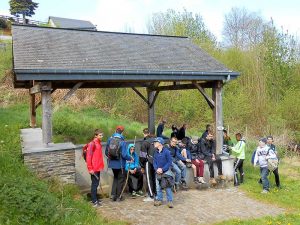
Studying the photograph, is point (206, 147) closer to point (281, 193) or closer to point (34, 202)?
point (281, 193)

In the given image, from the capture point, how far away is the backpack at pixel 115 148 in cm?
766

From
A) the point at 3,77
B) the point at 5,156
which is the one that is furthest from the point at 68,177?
the point at 3,77

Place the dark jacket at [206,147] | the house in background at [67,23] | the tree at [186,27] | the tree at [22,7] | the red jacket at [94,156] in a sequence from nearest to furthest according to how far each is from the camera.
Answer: the red jacket at [94,156] → the dark jacket at [206,147] → the tree at [186,27] → the house in background at [67,23] → the tree at [22,7]

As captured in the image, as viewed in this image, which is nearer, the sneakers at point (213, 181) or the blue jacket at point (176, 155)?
the blue jacket at point (176, 155)

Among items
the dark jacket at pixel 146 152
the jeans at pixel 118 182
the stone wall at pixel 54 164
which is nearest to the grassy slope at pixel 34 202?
the stone wall at pixel 54 164

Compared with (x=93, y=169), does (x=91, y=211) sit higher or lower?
lower

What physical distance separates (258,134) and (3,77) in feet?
64.1

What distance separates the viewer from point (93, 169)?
24.4 feet

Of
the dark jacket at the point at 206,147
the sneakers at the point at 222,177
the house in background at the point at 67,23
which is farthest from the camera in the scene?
the house in background at the point at 67,23

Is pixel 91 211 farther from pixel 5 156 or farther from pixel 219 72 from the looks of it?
pixel 219 72

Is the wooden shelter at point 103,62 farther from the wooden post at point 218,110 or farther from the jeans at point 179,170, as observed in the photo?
the jeans at point 179,170

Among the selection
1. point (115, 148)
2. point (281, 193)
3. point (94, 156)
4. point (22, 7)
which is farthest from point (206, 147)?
point (22, 7)

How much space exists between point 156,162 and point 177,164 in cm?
144

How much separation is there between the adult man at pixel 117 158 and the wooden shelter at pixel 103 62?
4.77 feet
